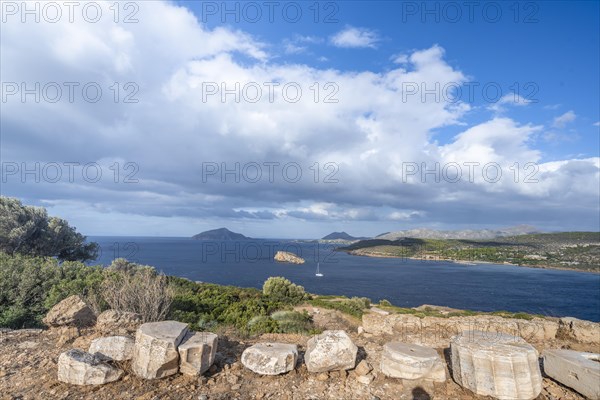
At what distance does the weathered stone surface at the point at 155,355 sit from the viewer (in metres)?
5.23

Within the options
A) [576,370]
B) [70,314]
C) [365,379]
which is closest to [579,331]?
[576,370]

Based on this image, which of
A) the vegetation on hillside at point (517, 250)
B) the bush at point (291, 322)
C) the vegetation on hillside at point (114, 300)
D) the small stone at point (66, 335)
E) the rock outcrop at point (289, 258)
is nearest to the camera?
the small stone at point (66, 335)

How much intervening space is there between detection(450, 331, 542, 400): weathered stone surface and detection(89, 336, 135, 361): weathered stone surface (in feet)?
19.8

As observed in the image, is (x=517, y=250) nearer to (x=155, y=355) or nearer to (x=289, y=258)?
(x=289, y=258)

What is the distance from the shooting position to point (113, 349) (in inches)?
226

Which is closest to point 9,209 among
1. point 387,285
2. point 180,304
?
point 180,304

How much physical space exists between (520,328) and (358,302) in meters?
11.6

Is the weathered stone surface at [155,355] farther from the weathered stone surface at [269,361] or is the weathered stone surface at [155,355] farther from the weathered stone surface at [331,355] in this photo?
the weathered stone surface at [331,355]

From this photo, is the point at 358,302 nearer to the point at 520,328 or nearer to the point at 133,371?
the point at 520,328

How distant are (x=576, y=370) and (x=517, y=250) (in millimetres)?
144974

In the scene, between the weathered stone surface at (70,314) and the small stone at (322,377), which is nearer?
the small stone at (322,377)

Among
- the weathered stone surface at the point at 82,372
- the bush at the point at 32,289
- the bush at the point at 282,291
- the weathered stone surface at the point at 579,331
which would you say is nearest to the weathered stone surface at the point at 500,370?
the weathered stone surface at the point at 82,372

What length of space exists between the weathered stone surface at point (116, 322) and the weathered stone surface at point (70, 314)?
1.13 metres

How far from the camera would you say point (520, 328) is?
1151 centimetres
